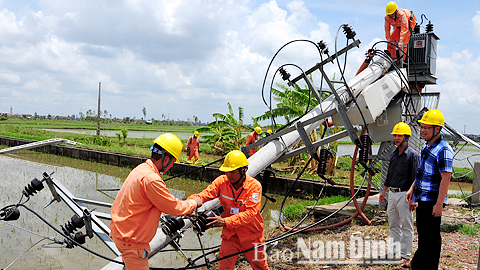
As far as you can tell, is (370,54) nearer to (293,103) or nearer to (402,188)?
(402,188)

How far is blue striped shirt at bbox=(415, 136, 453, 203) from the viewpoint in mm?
3535

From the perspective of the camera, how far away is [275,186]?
11.9 m

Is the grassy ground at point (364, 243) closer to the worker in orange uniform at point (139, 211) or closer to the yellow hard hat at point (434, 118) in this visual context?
the yellow hard hat at point (434, 118)

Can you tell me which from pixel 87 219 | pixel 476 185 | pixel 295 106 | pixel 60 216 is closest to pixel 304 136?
pixel 87 219

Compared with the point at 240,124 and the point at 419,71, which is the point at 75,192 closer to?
the point at 240,124

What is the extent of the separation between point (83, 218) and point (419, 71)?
280 inches

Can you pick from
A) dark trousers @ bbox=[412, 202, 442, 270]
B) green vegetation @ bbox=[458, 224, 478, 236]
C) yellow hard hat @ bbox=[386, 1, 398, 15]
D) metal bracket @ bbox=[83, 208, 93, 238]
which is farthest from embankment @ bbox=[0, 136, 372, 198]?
metal bracket @ bbox=[83, 208, 93, 238]

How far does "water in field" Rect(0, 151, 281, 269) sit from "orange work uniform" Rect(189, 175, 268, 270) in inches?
72.0

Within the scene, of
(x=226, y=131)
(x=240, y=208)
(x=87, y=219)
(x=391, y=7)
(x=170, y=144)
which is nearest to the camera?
(x=170, y=144)

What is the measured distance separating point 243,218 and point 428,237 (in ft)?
7.00

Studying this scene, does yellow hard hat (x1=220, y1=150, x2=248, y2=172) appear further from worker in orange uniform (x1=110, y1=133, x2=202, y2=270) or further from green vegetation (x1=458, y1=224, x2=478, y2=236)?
green vegetation (x1=458, y1=224, x2=478, y2=236)

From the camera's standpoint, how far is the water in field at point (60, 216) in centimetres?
545

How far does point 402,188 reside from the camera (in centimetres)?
440

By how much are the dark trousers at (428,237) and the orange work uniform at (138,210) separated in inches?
110
